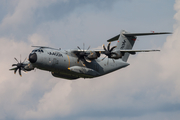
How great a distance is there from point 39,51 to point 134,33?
468 inches

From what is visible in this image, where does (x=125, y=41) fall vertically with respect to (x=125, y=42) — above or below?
above

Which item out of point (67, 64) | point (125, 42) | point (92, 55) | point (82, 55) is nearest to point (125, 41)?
point (125, 42)

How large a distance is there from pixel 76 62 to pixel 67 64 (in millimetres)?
1265

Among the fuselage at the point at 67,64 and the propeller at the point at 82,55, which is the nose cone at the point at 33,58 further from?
the propeller at the point at 82,55

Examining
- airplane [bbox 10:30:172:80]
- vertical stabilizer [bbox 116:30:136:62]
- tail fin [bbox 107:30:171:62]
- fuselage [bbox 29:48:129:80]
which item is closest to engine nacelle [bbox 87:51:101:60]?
airplane [bbox 10:30:172:80]

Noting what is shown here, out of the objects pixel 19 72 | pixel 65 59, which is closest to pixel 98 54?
pixel 65 59

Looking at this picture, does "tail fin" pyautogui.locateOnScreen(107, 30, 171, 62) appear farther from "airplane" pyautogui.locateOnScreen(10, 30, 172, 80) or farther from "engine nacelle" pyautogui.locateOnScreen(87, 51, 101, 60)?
"engine nacelle" pyautogui.locateOnScreen(87, 51, 101, 60)

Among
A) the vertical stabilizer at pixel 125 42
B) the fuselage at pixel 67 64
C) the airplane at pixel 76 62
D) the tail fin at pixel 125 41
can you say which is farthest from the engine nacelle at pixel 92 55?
the vertical stabilizer at pixel 125 42

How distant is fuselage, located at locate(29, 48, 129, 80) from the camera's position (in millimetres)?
30656

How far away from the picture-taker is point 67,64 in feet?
105

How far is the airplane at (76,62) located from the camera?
30.8 metres

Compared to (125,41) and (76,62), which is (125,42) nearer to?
(125,41)

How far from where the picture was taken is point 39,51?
1214 inches

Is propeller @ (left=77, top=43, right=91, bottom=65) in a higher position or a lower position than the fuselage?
Answer: higher
